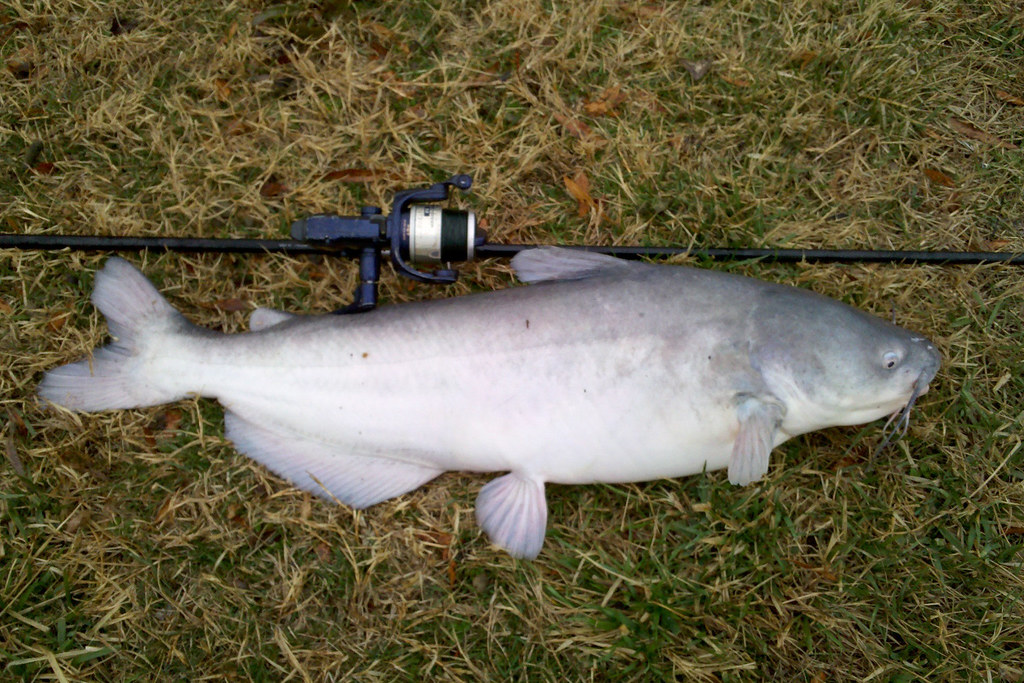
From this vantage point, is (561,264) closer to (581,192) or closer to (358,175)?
(581,192)

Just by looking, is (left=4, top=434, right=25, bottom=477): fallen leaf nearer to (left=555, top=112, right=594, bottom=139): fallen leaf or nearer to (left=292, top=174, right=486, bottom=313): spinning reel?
(left=292, top=174, right=486, bottom=313): spinning reel

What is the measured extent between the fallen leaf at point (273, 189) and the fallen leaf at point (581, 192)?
1.36 m

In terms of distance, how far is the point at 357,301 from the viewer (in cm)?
262

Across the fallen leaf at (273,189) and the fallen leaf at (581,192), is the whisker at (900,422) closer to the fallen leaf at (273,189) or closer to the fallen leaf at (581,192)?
the fallen leaf at (581,192)

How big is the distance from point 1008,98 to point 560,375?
9.18 ft

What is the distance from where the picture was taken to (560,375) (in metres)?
2.41

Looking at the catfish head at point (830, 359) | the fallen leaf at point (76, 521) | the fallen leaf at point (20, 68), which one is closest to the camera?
the catfish head at point (830, 359)

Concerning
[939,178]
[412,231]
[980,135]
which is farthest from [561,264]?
[980,135]

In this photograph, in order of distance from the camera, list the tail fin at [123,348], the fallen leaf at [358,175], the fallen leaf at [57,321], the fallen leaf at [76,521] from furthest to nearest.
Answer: the fallen leaf at [358,175] < the fallen leaf at [57,321] < the fallen leaf at [76,521] < the tail fin at [123,348]

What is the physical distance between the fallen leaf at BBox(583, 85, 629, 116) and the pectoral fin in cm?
159

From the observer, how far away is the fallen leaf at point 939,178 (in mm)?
3105

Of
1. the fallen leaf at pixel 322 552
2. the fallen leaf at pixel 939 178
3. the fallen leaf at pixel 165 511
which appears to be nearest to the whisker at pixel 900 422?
the fallen leaf at pixel 939 178

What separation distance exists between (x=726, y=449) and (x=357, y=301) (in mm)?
1599

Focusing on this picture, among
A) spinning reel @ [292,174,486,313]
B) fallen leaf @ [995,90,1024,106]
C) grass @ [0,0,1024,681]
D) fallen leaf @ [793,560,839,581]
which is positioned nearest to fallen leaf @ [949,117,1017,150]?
grass @ [0,0,1024,681]
